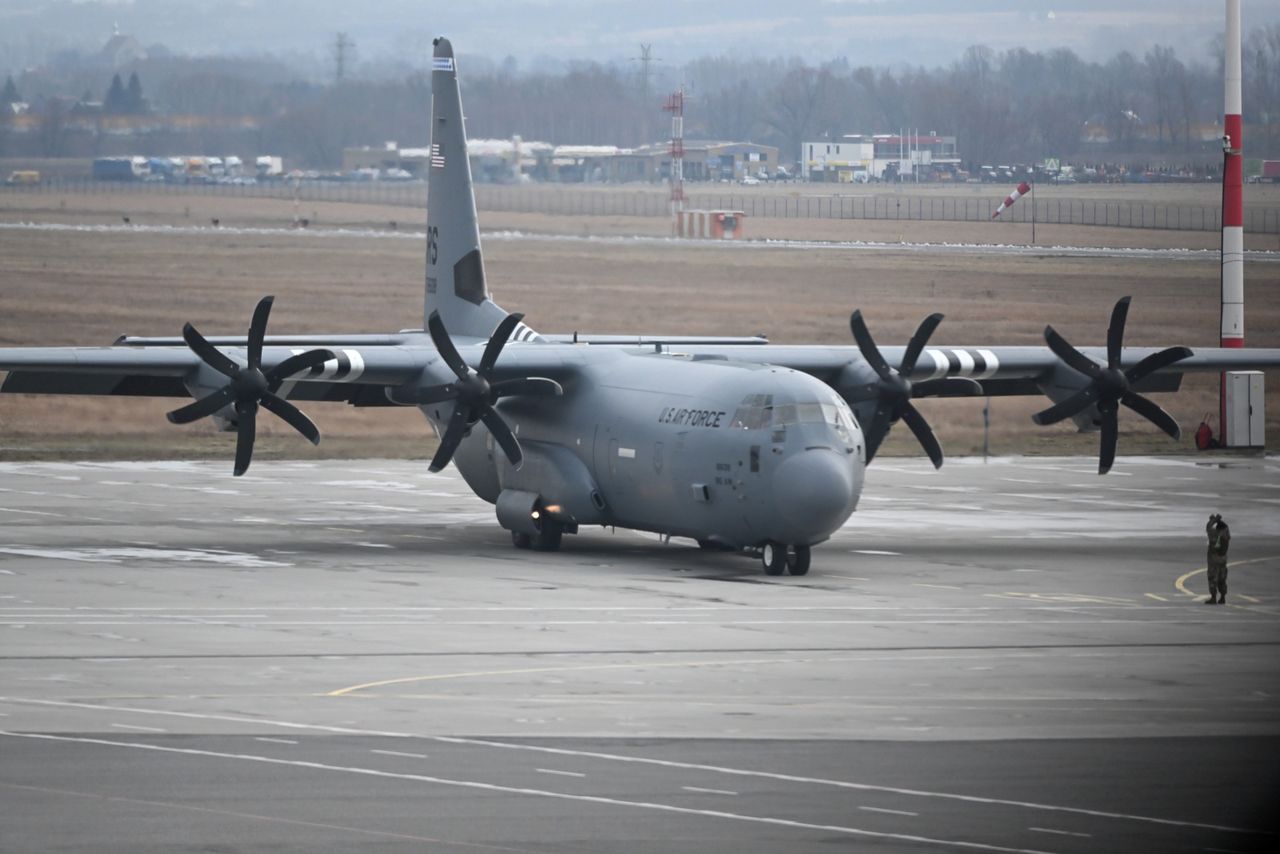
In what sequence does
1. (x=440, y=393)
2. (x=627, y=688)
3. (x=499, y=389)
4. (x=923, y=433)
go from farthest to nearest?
→ (x=923, y=433) < (x=499, y=389) < (x=440, y=393) < (x=627, y=688)

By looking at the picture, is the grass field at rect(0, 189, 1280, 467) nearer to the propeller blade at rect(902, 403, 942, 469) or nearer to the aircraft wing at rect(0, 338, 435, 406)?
the aircraft wing at rect(0, 338, 435, 406)

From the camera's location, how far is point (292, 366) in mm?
32125

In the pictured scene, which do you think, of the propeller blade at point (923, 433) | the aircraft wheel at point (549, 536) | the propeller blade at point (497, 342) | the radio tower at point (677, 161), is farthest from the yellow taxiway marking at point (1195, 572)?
the radio tower at point (677, 161)

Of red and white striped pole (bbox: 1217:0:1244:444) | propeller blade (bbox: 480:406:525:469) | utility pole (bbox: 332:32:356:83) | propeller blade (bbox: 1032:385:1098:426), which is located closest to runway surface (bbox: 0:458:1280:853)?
propeller blade (bbox: 480:406:525:469)

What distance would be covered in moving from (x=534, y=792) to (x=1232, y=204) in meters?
38.1

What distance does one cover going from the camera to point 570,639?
24891 millimetres

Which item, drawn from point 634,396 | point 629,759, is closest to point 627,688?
point 629,759

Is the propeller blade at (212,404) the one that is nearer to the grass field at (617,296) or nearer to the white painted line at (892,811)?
the white painted line at (892,811)

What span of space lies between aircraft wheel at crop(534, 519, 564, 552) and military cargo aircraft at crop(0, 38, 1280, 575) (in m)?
0.04

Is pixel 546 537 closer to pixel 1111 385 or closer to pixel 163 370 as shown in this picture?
pixel 163 370

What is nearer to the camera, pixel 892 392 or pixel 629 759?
pixel 629 759

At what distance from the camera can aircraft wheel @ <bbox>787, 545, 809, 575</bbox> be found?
30.9 metres

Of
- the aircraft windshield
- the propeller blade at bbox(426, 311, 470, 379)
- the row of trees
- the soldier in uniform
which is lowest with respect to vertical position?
the soldier in uniform

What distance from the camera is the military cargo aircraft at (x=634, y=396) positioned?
99.3 ft
